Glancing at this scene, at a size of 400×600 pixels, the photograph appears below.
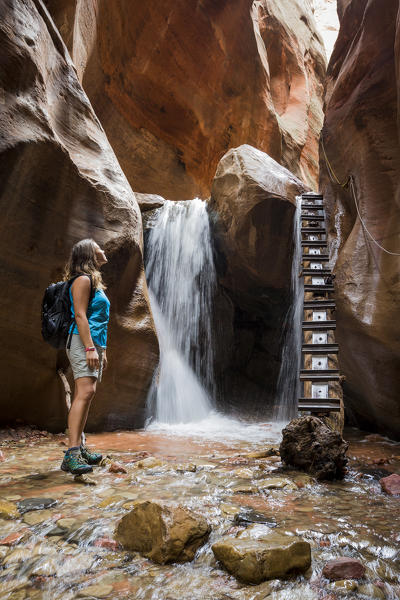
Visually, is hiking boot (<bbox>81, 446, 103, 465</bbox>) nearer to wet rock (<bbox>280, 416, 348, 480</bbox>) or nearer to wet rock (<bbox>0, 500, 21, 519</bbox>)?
wet rock (<bbox>0, 500, 21, 519</bbox>)

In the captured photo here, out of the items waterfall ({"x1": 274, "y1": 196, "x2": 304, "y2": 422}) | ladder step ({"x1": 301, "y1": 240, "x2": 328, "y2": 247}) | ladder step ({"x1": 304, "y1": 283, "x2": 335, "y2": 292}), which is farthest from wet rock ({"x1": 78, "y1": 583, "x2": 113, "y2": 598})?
ladder step ({"x1": 301, "y1": 240, "x2": 328, "y2": 247})

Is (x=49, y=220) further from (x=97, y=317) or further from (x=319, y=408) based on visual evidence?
(x=319, y=408)

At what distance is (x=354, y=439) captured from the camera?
19.5 feet

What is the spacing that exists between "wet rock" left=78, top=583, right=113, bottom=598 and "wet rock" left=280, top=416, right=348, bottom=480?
7.11ft

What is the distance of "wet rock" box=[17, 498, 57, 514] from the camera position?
7.61 ft

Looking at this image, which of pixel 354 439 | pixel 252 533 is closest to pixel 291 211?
pixel 354 439

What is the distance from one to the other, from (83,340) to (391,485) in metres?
2.52

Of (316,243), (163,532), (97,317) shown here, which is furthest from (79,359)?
(316,243)

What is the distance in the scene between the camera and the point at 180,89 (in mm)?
14844

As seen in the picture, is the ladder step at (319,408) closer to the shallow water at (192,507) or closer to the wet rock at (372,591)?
the shallow water at (192,507)

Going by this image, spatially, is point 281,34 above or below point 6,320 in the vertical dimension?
above

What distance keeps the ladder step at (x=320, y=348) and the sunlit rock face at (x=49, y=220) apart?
2.41 metres

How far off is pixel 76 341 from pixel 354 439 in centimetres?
451

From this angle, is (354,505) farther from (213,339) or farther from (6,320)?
(213,339)
